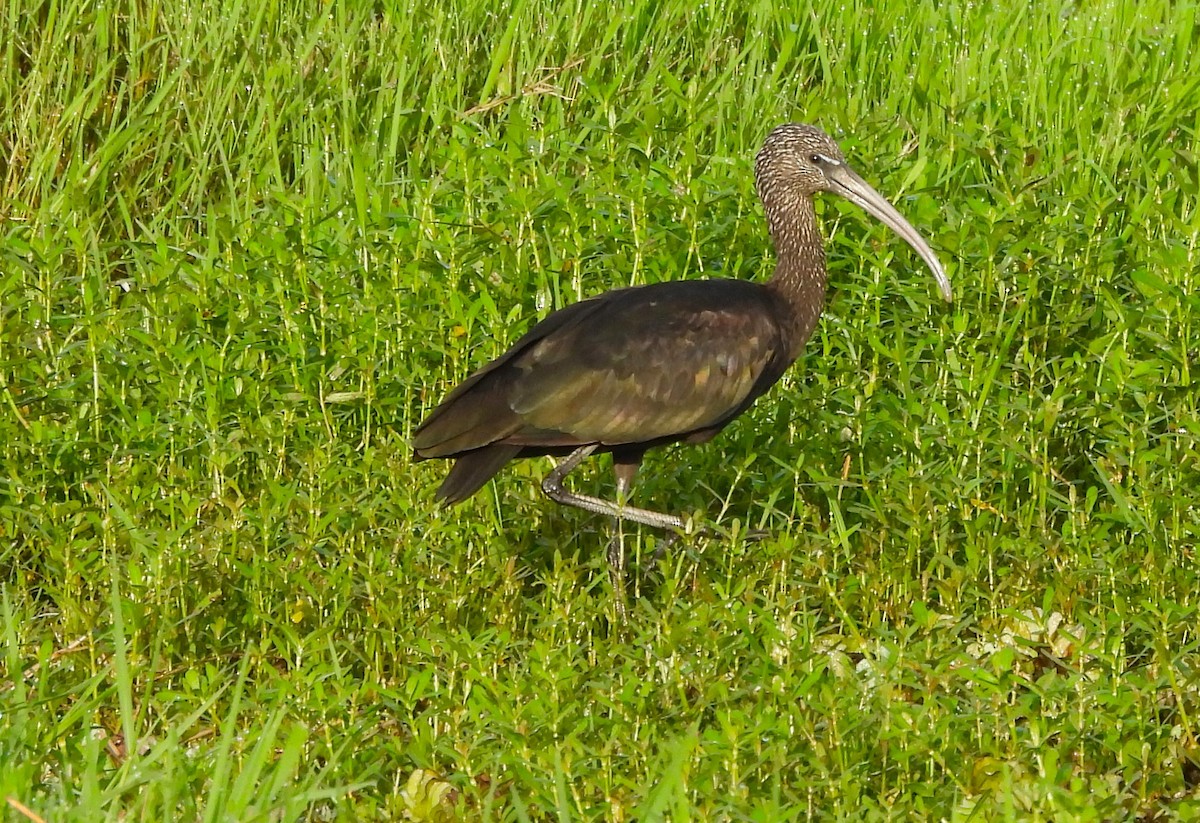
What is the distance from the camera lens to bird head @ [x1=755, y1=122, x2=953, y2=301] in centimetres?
543

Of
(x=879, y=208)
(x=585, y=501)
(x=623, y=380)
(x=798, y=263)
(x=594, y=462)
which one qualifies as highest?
(x=879, y=208)

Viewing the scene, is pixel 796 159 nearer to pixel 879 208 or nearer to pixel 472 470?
pixel 879 208

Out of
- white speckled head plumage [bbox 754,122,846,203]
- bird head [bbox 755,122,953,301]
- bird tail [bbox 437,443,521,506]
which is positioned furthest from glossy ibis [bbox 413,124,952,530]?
white speckled head plumage [bbox 754,122,846,203]

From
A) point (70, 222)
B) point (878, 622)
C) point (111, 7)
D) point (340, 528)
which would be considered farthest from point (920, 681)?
point (111, 7)

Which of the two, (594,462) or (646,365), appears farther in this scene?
(594,462)

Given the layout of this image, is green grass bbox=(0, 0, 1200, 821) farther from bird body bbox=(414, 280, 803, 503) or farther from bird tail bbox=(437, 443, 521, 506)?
bird body bbox=(414, 280, 803, 503)

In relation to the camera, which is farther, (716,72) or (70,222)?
(716,72)

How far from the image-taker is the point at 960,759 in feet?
12.4

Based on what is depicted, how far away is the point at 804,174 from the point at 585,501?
4.14 ft

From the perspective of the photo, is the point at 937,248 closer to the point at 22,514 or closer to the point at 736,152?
the point at 736,152

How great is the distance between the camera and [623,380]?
5066 mm

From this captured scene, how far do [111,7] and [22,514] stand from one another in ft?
9.71

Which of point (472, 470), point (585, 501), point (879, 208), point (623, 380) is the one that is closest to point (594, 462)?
point (585, 501)

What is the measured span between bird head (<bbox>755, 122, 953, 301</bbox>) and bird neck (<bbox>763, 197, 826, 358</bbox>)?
2cm
